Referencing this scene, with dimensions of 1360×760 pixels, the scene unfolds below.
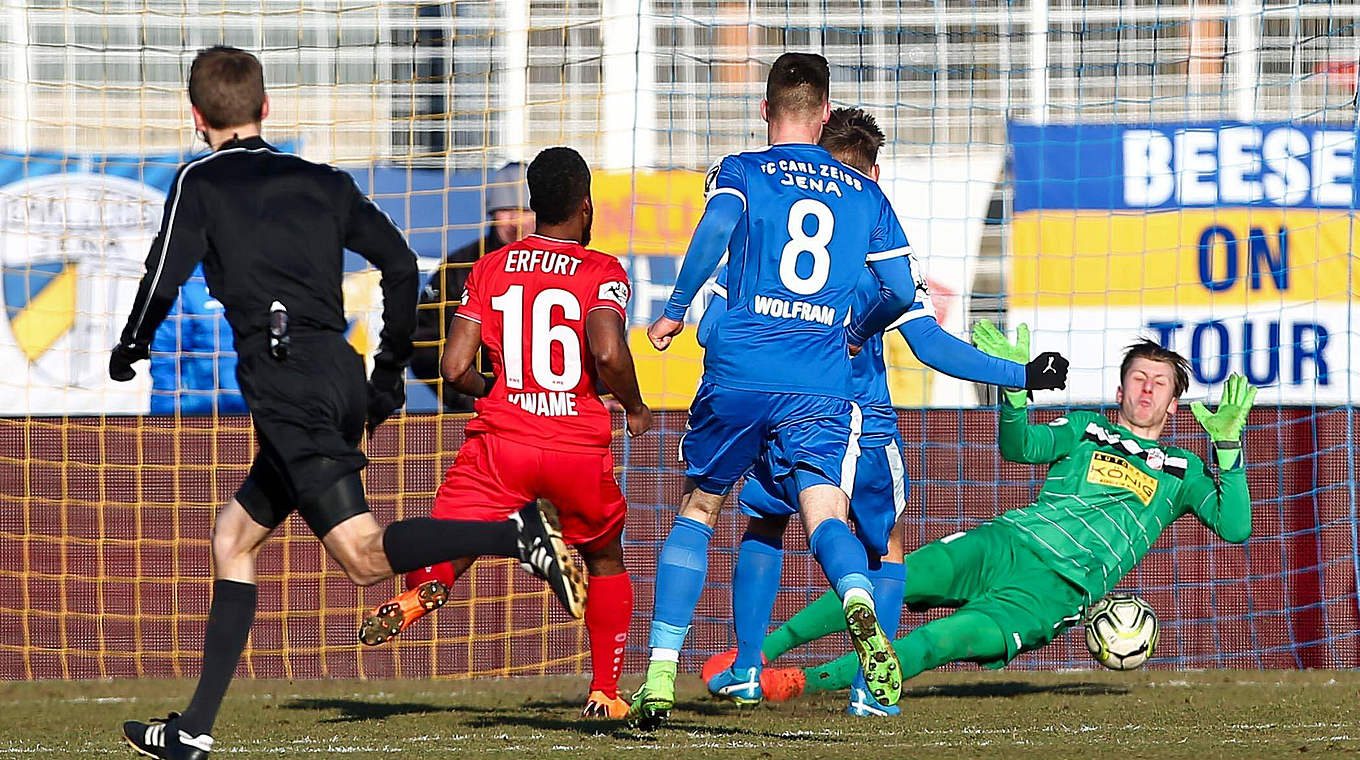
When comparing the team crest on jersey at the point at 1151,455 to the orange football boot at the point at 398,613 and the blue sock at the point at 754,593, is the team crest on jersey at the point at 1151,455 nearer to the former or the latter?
the blue sock at the point at 754,593

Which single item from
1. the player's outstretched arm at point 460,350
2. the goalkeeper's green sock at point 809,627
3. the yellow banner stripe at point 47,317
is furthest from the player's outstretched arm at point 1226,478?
the yellow banner stripe at point 47,317

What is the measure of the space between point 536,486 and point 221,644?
127cm

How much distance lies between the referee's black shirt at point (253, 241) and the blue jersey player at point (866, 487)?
1.19 meters

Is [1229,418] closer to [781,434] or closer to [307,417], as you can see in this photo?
[781,434]

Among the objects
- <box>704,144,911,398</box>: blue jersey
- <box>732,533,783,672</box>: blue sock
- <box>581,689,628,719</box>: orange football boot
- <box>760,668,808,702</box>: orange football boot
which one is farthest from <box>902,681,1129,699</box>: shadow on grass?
<box>704,144,911,398</box>: blue jersey

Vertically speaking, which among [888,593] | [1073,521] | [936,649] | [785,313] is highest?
[785,313]

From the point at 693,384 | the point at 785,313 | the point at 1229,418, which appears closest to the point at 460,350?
the point at 785,313

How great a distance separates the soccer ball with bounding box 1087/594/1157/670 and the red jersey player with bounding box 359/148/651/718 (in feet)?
6.14

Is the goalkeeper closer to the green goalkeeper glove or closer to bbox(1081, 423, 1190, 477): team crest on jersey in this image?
bbox(1081, 423, 1190, 477): team crest on jersey

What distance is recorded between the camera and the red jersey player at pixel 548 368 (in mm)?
5504

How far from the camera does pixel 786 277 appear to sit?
5168 millimetres

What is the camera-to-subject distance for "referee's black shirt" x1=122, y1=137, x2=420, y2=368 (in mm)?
4461

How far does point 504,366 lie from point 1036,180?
12.8 ft

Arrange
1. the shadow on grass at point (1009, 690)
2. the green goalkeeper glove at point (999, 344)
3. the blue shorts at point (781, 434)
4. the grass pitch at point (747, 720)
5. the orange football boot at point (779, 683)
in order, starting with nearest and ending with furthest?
the grass pitch at point (747, 720), the blue shorts at point (781, 434), the green goalkeeper glove at point (999, 344), the orange football boot at point (779, 683), the shadow on grass at point (1009, 690)
